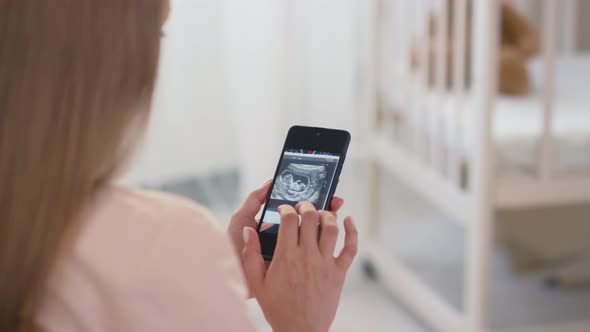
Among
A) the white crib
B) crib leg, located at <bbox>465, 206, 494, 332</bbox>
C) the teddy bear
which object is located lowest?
crib leg, located at <bbox>465, 206, 494, 332</bbox>

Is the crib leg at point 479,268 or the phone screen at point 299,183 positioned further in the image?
the crib leg at point 479,268

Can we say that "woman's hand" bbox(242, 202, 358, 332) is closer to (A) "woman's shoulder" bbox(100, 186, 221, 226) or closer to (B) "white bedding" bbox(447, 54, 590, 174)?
(A) "woman's shoulder" bbox(100, 186, 221, 226)

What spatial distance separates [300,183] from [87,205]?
344mm

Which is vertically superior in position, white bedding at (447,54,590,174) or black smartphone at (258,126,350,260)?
black smartphone at (258,126,350,260)

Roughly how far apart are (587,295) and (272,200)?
4.96 feet

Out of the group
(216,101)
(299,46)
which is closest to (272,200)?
(299,46)

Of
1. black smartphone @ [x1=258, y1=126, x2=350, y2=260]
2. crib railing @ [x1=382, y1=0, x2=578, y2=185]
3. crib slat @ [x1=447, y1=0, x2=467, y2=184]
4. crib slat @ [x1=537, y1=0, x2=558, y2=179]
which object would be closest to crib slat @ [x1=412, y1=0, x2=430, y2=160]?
crib railing @ [x1=382, y1=0, x2=578, y2=185]

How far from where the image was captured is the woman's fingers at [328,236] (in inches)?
30.6

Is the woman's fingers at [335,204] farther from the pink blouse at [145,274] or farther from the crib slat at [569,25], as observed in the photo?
the crib slat at [569,25]

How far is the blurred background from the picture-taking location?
1.75 meters

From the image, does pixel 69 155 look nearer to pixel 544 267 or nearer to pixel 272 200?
pixel 272 200

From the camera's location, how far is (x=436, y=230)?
2576 millimetres

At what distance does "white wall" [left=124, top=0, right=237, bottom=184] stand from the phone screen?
1599 mm

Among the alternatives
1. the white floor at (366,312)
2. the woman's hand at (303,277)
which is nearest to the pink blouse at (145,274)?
the woman's hand at (303,277)
